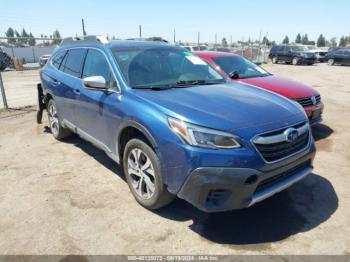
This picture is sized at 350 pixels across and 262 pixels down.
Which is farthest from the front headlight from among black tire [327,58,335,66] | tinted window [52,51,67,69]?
black tire [327,58,335,66]

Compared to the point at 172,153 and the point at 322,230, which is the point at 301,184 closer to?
the point at 322,230

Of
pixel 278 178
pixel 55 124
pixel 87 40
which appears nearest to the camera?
pixel 278 178

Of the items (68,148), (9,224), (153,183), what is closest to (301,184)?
(153,183)

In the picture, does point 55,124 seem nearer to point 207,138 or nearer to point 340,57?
point 207,138

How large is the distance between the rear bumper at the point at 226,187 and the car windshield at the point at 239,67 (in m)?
4.39

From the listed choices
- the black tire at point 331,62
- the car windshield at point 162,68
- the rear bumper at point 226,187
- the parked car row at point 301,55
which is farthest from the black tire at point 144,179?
the black tire at point 331,62

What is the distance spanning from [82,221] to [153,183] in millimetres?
889

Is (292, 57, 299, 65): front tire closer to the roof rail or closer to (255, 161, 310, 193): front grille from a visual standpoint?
the roof rail

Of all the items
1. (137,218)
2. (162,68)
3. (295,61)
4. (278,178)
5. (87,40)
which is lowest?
(295,61)

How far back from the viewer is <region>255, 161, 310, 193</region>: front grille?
3070 millimetres

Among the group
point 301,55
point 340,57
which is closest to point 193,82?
point 301,55

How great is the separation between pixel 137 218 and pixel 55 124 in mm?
3453

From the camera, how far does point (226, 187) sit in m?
2.89

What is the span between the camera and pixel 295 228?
3.34 m
